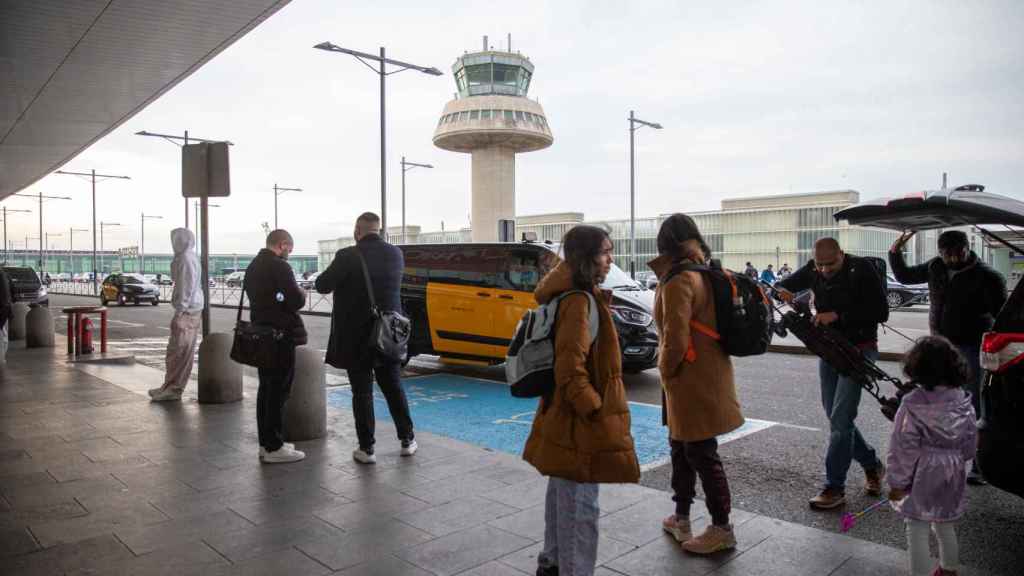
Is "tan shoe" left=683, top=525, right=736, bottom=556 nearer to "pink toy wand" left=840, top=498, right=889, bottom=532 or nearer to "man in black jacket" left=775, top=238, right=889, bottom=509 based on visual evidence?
"pink toy wand" left=840, top=498, right=889, bottom=532

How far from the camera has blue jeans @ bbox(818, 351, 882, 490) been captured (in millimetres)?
4535

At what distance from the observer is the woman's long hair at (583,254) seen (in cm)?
311

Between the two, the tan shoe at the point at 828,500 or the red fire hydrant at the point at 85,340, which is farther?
the red fire hydrant at the point at 85,340

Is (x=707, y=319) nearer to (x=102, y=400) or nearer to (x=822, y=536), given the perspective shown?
(x=822, y=536)

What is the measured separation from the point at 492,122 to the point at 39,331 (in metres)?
47.6

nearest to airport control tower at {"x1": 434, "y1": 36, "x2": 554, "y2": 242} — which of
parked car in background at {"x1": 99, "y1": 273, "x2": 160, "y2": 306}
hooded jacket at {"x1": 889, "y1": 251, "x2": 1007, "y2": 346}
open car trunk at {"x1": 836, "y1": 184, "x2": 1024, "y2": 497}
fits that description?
parked car in background at {"x1": 99, "y1": 273, "x2": 160, "y2": 306}

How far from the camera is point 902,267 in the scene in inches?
233

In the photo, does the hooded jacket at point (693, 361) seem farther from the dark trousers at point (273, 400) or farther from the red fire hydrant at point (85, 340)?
the red fire hydrant at point (85, 340)

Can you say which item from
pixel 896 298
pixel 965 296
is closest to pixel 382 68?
pixel 965 296

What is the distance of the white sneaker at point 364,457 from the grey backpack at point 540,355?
282cm

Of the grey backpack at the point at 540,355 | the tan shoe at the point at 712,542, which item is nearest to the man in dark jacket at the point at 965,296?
the tan shoe at the point at 712,542

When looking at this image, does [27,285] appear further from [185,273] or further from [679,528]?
[679,528]

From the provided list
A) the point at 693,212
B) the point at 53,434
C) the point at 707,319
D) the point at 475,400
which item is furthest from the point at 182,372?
the point at 693,212

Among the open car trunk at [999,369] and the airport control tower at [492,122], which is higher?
the airport control tower at [492,122]
